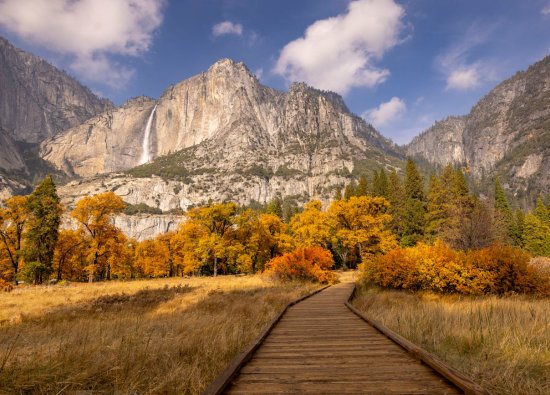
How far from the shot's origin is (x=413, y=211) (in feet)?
176

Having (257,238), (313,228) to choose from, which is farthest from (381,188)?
(257,238)

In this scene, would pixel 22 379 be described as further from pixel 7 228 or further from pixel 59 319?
pixel 7 228

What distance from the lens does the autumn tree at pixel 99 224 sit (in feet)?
120

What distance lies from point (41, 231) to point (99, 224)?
665 centimetres

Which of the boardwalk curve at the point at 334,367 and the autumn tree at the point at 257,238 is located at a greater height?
the autumn tree at the point at 257,238

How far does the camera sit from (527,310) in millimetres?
9594

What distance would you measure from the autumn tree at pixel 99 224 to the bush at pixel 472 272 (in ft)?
109

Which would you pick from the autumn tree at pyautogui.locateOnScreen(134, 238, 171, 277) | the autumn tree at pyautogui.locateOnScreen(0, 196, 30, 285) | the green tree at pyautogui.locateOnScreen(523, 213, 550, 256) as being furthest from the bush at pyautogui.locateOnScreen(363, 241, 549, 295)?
the autumn tree at pyautogui.locateOnScreen(134, 238, 171, 277)

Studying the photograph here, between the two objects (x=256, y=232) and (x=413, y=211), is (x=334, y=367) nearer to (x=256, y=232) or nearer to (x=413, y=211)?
(x=256, y=232)

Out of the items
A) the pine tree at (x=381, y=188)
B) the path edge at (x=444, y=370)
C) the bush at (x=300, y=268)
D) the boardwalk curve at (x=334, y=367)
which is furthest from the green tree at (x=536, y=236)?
the path edge at (x=444, y=370)

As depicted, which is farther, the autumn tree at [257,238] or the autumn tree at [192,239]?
the autumn tree at [192,239]

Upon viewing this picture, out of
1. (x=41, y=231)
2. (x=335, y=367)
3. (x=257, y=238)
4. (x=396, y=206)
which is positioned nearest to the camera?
(x=335, y=367)

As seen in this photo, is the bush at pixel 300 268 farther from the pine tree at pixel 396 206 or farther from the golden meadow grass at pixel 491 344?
the pine tree at pixel 396 206

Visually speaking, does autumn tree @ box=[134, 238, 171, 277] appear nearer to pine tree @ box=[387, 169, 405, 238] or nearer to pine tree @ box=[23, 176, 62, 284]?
pine tree @ box=[23, 176, 62, 284]
